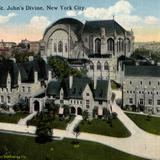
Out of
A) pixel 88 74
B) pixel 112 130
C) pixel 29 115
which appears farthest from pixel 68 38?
pixel 112 130

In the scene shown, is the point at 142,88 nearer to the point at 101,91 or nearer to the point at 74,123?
the point at 101,91

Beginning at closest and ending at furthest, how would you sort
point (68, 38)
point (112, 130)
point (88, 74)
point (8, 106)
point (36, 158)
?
point (36, 158) → point (112, 130) → point (8, 106) → point (88, 74) → point (68, 38)

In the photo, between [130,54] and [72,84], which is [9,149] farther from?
[130,54]

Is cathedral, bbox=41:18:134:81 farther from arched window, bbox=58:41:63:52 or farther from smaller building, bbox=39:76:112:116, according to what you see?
smaller building, bbox=39:76:112:116

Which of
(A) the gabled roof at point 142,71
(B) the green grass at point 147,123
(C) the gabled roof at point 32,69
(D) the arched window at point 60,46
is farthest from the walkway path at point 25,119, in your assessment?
(D) the arched window at point 60,46

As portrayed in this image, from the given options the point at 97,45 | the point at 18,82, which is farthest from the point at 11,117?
the point at 97,45

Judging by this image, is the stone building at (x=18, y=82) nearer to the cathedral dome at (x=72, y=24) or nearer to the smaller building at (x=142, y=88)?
the smaller building at (x=142, y=88)
